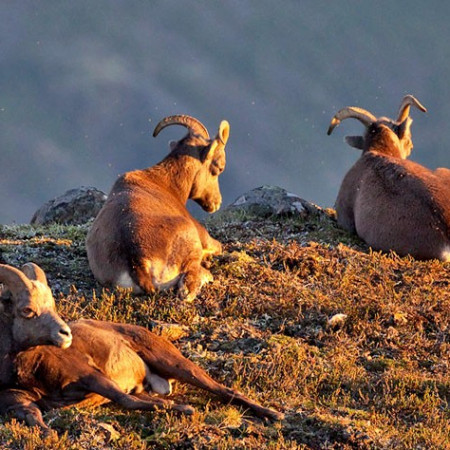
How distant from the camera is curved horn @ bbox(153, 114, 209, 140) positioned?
1360 centimetres

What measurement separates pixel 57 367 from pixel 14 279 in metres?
0.75

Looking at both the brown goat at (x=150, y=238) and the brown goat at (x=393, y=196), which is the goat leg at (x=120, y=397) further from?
the brown goat at (x=393, y=196)

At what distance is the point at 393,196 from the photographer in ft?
46.0

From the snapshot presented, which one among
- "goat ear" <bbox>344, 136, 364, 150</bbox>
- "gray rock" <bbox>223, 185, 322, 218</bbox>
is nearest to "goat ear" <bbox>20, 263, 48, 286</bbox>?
"gray rock" <bbox>223, 185, 322, 218</bbox>

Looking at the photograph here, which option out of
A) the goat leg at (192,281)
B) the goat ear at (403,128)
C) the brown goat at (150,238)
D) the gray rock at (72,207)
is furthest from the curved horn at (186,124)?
the gray rock at (72,207)

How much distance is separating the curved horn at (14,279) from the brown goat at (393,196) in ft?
23.6

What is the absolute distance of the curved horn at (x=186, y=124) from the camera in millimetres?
13602

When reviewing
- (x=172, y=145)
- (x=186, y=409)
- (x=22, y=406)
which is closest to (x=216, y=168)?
(x=172, y=145)

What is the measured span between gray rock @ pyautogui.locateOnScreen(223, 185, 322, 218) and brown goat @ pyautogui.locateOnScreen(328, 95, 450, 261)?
0.75 m

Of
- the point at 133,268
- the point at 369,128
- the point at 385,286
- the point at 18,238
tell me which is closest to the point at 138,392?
the point at 133,268

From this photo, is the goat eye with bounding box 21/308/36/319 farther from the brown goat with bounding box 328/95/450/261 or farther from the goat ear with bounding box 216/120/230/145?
the brown goat with bounding box 328/95/450/261

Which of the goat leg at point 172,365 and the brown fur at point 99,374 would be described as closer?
the brown fur at point 99,374

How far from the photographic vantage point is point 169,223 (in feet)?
36.3

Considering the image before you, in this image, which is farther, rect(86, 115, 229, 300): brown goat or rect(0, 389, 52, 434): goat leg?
rect(86, 115, 229, 300): brown goat
